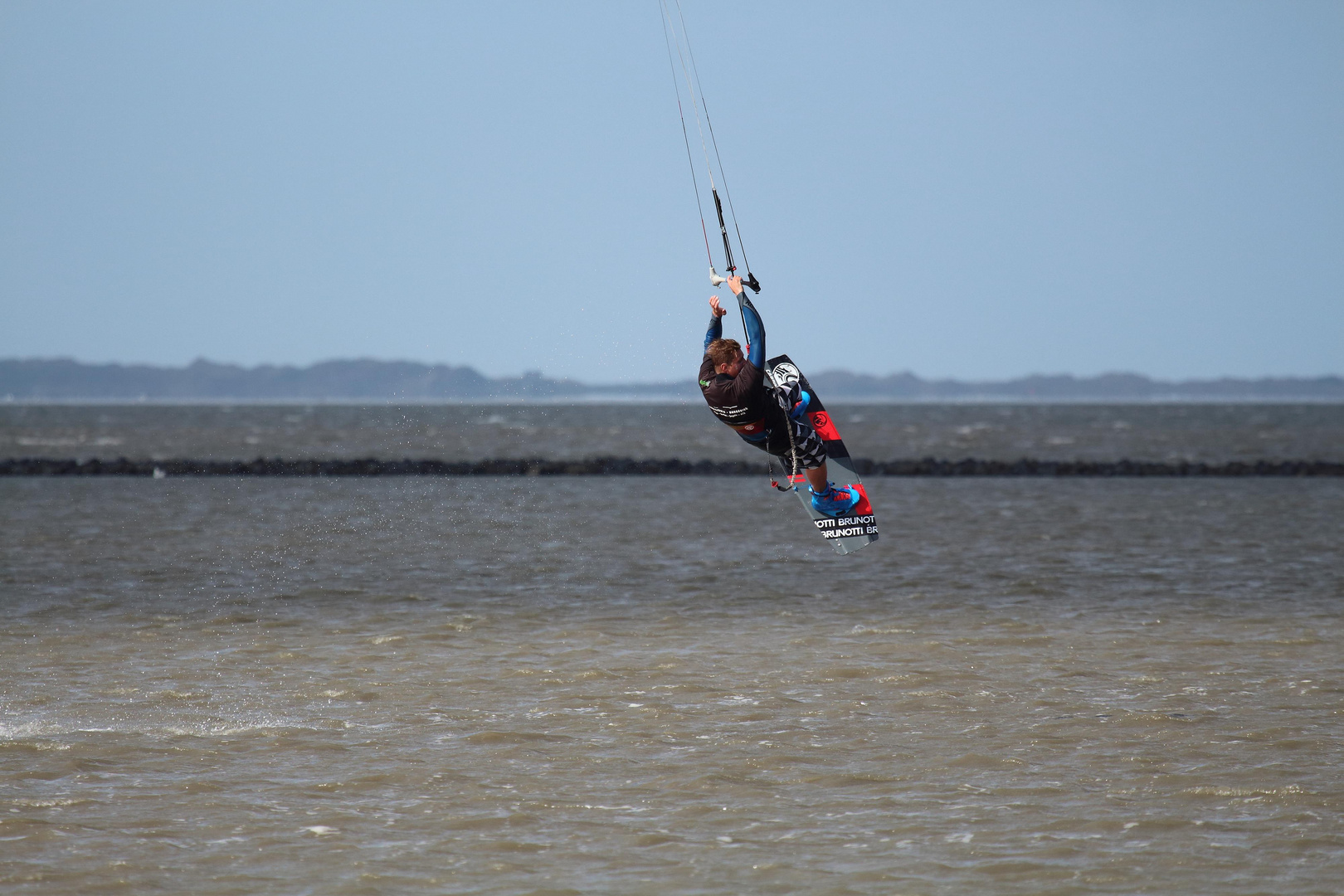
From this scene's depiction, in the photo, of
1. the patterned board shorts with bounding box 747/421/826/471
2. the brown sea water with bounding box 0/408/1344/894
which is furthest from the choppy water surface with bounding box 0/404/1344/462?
the patterned board shorts with bounding box 747/421/826/471

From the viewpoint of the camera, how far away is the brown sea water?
329 inches

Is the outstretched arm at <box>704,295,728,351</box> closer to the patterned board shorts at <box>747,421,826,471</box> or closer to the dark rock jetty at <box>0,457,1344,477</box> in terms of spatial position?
the patterned board shorts at <box>747,421,826,471</box>

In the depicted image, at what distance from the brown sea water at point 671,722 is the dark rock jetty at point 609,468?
28.1 m

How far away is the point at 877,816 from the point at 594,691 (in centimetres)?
462

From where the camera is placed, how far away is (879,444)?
78.1 meters

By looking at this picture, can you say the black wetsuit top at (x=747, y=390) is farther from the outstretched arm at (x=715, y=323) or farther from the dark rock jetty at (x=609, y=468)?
the dark rock jetty at (x=609, y=468)

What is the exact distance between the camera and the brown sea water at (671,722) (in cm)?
835

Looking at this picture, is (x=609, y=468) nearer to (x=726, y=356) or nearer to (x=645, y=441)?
(x=645, y=441)

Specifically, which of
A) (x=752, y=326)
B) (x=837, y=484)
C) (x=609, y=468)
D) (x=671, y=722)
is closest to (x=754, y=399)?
(x=752, y=326)

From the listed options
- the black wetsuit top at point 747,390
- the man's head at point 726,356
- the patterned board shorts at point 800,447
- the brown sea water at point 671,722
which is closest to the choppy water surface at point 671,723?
the brown sea water at point 671,722

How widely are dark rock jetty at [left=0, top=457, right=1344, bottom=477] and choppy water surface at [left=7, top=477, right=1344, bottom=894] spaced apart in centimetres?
2805

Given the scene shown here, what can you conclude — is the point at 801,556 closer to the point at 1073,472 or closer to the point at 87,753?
the point at 87,753

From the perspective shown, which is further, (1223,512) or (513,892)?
(1223,512)

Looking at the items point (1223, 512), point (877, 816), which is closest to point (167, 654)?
point (877, 816)
